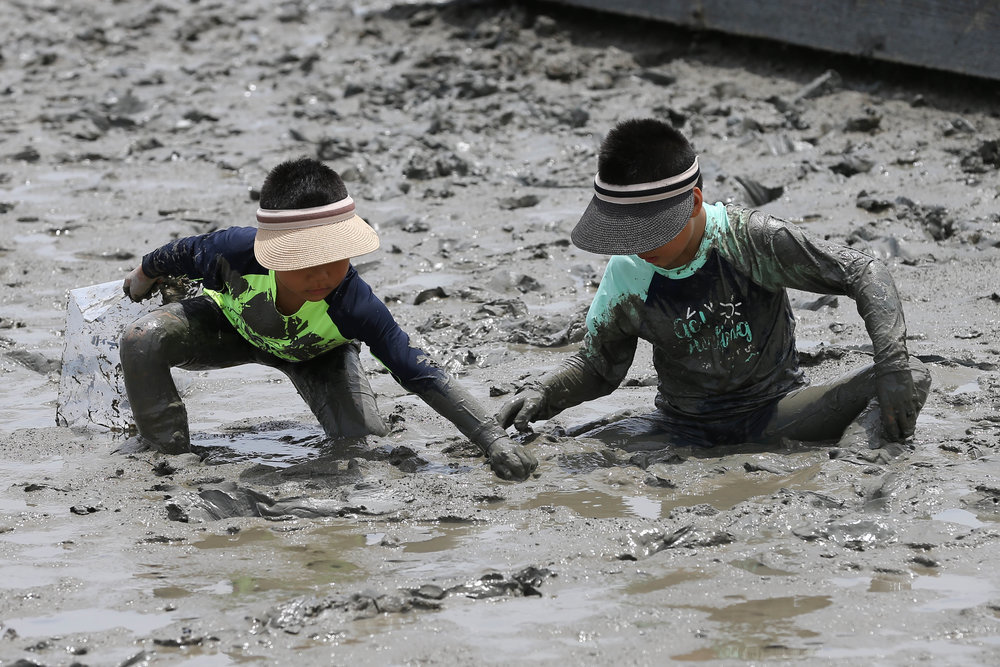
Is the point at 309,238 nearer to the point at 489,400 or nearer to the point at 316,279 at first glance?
the point at 316,279

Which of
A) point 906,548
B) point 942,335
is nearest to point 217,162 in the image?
point 942,335

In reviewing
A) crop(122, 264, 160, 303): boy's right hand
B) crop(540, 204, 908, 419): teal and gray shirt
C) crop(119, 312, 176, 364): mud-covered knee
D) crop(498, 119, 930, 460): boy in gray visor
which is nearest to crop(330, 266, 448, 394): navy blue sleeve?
crop(498, 119, 930, 460): boy in gray visor

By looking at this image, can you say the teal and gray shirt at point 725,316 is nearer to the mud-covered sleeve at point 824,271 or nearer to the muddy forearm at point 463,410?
the mud-covered sleeve at point 824,271

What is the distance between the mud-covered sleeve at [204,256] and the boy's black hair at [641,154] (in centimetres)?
115

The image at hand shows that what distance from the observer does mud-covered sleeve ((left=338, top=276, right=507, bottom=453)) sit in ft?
12.5

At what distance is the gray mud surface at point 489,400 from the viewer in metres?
2.79

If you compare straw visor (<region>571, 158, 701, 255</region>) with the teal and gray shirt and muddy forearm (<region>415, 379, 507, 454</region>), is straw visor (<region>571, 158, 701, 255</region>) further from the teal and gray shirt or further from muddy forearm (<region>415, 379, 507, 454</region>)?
muddy forearm (<region>415, 379, 507, 454</region>)

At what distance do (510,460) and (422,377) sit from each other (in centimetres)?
35

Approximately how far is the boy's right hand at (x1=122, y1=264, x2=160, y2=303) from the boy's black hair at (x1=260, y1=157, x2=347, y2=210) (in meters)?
0.62

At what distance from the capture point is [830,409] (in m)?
3.89

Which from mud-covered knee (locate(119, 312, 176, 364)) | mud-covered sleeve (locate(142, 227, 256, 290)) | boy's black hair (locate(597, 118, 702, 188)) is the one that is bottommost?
mud-covered knee (locate(119, 312, 176, 364))

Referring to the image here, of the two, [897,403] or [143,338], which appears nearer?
[897,403]

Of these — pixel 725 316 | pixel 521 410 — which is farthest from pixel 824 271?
pixel 521 410

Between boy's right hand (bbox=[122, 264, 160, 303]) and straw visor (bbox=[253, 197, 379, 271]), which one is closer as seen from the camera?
straw visor (bbox=[253, 197, 379, 271])
